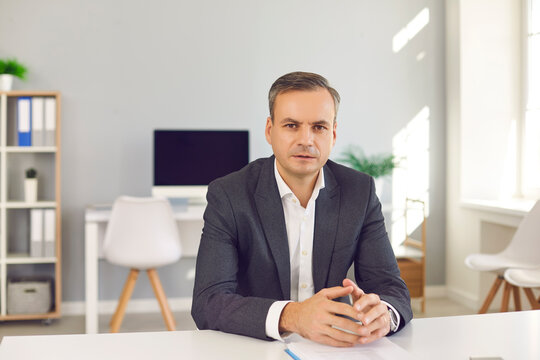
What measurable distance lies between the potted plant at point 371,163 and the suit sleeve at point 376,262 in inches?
92.1

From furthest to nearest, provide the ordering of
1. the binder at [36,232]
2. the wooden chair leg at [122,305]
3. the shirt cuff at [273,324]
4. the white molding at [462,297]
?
the white molding at [462,297]
the binder at [36,232]
the wooden chair leg at [122,305]
the shirt cuff at [273,324]

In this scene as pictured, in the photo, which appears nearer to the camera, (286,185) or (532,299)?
(286,185)

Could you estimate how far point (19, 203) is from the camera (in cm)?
366

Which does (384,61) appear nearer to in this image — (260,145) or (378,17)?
(378,17)

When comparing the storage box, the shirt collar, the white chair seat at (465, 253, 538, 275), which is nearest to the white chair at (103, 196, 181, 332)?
the storage box

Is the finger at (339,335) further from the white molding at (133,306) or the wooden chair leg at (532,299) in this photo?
the white molding at (133,306)

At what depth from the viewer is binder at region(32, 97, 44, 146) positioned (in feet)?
11.9

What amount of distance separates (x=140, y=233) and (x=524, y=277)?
2053mm

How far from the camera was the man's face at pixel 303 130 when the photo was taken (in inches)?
55.9

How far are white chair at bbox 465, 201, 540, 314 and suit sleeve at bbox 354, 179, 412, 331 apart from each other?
71.1 inches

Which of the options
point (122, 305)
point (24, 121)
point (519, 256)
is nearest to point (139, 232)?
point (122, 305)

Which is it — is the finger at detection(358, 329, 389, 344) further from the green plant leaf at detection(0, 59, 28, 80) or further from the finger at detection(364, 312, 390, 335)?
the green plant leaf at detection(0, 59, 28, 80)

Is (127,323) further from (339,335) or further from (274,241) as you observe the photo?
(339,335)

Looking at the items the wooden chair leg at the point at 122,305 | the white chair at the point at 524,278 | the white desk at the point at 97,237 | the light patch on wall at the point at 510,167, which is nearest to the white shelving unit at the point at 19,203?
the white desk at the point at 97,237
